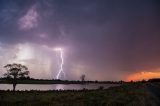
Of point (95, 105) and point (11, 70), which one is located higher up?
point (11, 70)

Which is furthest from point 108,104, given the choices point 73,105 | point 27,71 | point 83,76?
point 83,76

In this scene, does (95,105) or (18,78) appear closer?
(95,105)

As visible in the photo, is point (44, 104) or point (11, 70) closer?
point (44, 104)

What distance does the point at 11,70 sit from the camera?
89438mm

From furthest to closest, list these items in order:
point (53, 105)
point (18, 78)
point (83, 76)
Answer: point (83, 76)
point (18, 78)
point (53, 105)

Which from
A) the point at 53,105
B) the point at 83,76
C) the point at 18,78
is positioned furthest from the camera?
the point at 83,76

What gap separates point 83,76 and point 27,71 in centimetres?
10787

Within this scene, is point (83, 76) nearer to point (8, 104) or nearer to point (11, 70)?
point (11, 70)

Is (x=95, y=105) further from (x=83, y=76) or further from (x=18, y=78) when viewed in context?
(x=83, y=76)

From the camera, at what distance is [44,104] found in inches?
1486

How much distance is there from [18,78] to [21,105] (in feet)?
180

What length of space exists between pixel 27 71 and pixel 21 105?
5550 centimetres

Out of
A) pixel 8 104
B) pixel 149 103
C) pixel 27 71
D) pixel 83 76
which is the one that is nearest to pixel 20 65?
pixel 27 71

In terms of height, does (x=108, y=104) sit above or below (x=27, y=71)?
below
